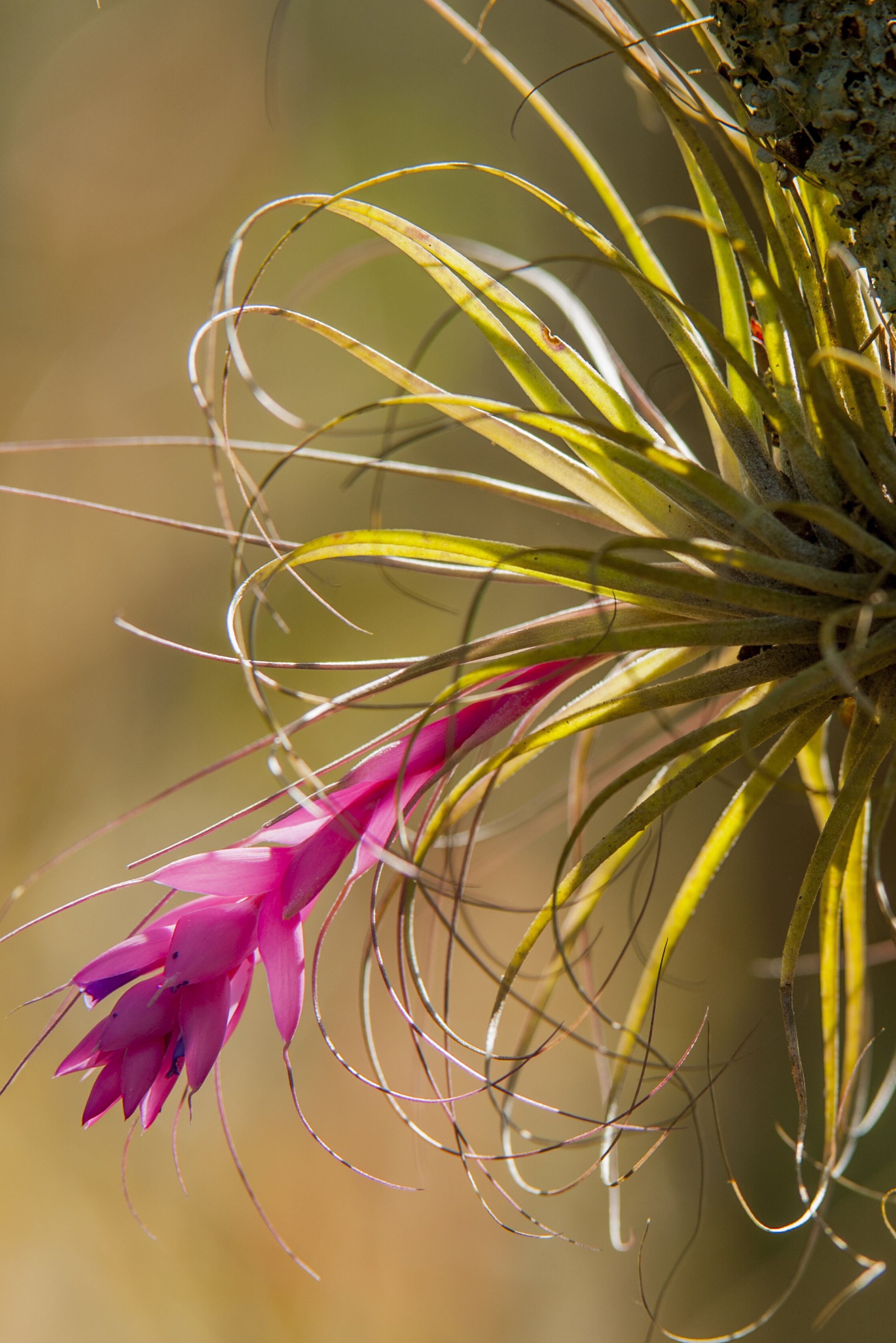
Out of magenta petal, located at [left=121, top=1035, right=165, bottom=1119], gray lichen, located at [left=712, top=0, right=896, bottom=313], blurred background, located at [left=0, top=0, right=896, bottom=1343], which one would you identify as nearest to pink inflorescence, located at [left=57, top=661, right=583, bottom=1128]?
magenta petal, located at [left=121, top=1035, right=165, bottom=1119]

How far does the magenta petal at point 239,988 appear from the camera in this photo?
0.26 metres

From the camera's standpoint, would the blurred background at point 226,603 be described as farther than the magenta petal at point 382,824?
Yes

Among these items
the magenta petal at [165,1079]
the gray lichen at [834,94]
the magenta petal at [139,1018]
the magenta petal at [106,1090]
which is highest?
the gray lichen at [834,94]

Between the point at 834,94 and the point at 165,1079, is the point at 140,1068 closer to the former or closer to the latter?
the point at 165,1079

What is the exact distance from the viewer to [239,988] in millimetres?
262

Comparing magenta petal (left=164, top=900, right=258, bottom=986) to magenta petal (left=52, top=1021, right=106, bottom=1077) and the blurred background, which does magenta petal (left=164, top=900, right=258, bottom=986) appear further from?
the blurred background

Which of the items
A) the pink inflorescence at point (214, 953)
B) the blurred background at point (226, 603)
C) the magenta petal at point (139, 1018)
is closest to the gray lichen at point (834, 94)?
the pink inflorescence at point (214, 953)

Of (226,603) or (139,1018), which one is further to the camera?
(226,603)

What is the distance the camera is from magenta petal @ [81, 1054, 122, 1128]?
243 mm

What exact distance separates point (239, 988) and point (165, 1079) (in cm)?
3

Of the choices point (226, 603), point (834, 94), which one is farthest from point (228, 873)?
point (226, 603)

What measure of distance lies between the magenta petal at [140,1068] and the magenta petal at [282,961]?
0.11 ft

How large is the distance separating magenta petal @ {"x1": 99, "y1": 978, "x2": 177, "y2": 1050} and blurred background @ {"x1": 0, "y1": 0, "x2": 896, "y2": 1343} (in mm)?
825

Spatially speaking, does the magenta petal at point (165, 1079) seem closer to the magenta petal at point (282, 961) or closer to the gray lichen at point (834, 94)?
the magenta petal at point (282, 961)
